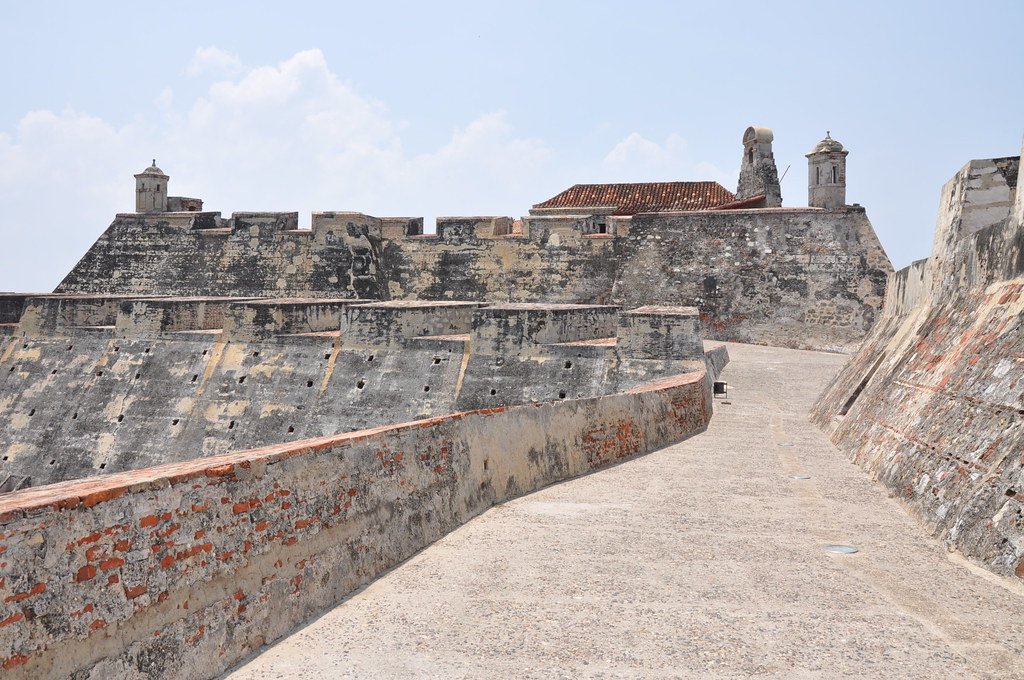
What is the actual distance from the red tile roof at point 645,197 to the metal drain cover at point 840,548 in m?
Result: 21.8

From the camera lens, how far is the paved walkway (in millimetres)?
3387

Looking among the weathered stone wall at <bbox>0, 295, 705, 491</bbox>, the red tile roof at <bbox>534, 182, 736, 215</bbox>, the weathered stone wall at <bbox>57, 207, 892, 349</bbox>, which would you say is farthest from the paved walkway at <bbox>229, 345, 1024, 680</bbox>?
the red tile roof at <bbox>534, 182, 736, 215</bbox>

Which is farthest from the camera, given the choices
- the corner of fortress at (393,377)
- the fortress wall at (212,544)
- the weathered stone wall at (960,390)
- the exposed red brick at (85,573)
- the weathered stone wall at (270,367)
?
the weathered stone wall at (270,367)

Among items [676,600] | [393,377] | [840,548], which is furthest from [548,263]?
[676,600]

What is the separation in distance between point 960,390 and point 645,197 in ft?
74.6

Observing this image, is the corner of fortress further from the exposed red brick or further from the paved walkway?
the paved walkway

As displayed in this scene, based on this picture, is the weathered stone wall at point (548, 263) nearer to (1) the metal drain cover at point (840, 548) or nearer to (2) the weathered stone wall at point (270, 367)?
(2) the weathered stone wall at point (270, 367)

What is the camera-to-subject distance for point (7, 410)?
19188 millimetres

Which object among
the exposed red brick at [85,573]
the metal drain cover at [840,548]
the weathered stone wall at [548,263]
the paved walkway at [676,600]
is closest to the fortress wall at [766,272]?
the weathered stone wall at [548,263]

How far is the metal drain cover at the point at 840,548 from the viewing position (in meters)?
4.80

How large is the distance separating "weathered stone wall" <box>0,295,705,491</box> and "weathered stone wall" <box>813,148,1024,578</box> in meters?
4.64

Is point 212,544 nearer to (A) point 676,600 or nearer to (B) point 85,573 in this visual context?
(B) point 85,573

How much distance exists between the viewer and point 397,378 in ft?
54.3

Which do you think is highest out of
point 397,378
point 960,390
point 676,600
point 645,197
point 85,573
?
point 645,197
